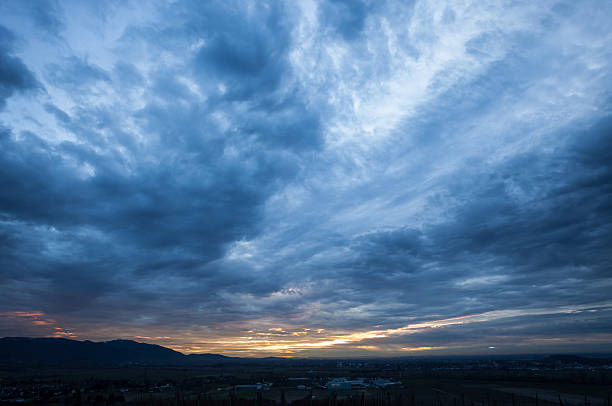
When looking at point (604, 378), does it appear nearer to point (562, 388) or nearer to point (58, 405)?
point (562, 388)

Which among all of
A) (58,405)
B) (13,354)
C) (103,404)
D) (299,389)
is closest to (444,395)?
(299,389)

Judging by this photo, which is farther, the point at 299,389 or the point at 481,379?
the point at 481,379

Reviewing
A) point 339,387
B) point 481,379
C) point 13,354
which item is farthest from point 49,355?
point 481,379

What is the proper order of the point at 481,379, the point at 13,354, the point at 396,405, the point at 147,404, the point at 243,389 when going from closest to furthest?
1. the point at 396,405
2. the point at 147,404
3. the point at 243,389
4. the point at 481,379
5. the point at 13,354

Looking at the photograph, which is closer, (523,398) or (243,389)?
(523,398)

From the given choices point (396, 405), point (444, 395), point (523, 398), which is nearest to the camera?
point (396, 405)

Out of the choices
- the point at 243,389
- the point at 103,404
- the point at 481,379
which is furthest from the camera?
the point at 481,379

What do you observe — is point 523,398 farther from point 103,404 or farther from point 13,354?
point 13,354

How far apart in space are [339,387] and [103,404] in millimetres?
36498

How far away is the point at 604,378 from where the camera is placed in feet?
225

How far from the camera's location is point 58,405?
135 ft

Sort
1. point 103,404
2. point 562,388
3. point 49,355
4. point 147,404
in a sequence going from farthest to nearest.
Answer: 1. point 49,355
2. point 562,388
3. point 103,404
4. point 147,404

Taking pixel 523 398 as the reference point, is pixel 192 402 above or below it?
above

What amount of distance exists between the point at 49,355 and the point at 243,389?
620ft
